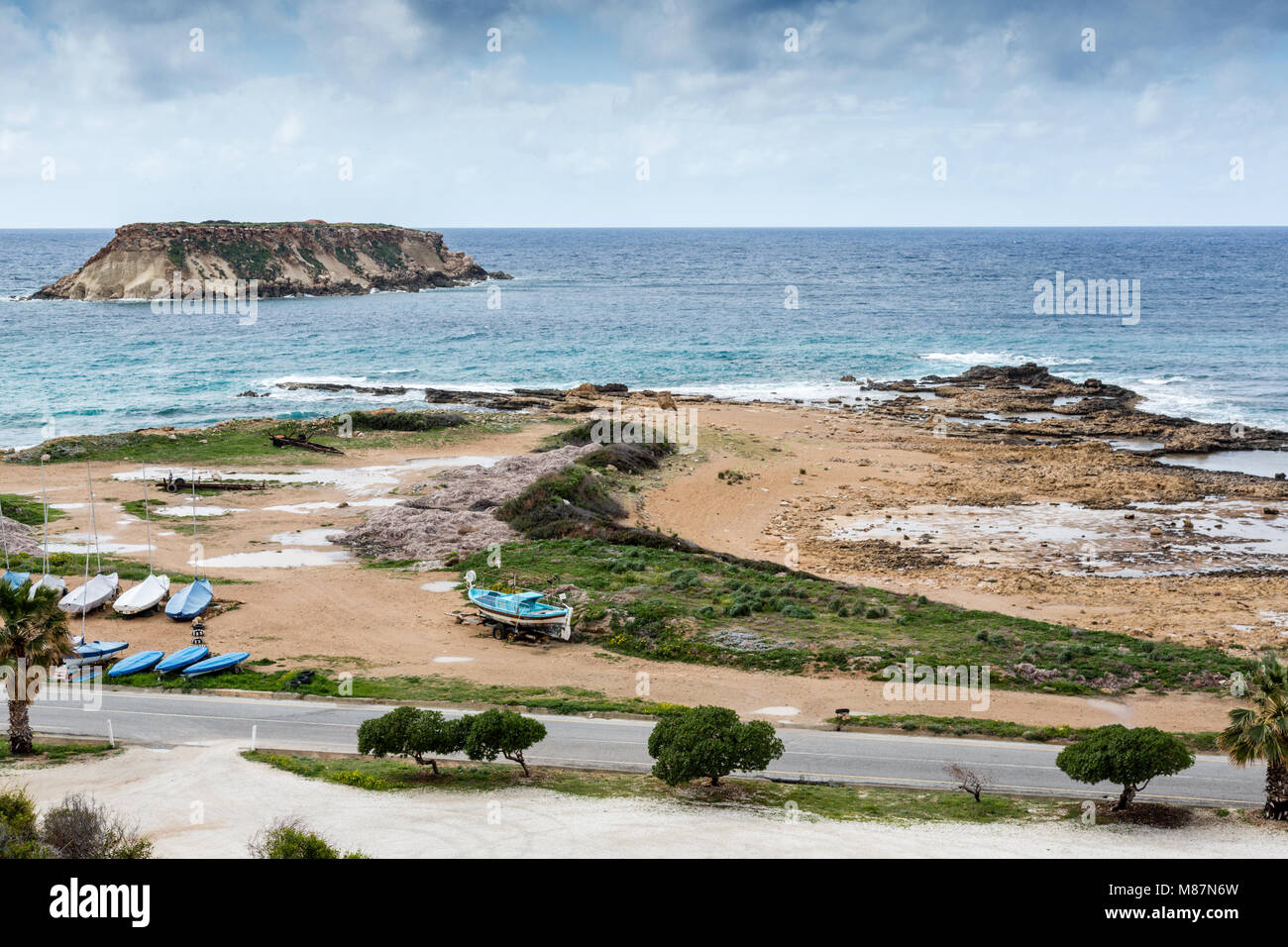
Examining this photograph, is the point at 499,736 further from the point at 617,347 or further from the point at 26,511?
the point at 617,347

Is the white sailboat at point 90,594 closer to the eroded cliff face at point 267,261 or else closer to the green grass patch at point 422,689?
the green grass patch at point 422,689

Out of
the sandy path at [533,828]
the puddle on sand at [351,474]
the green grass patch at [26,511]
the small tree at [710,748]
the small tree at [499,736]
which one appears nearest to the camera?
the sandy path at [533,828]

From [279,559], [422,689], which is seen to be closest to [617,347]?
[279,559]

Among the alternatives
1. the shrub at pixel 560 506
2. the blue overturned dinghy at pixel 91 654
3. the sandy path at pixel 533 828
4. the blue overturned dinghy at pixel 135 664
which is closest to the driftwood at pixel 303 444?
→ the shrub at pixel 560 506

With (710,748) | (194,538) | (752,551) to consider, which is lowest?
(710,748)

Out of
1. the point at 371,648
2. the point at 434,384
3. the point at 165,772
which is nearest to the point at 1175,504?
the point at 371,648

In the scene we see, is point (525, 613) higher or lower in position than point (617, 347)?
lower

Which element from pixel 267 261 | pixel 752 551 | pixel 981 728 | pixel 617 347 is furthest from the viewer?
pixel 267 261
